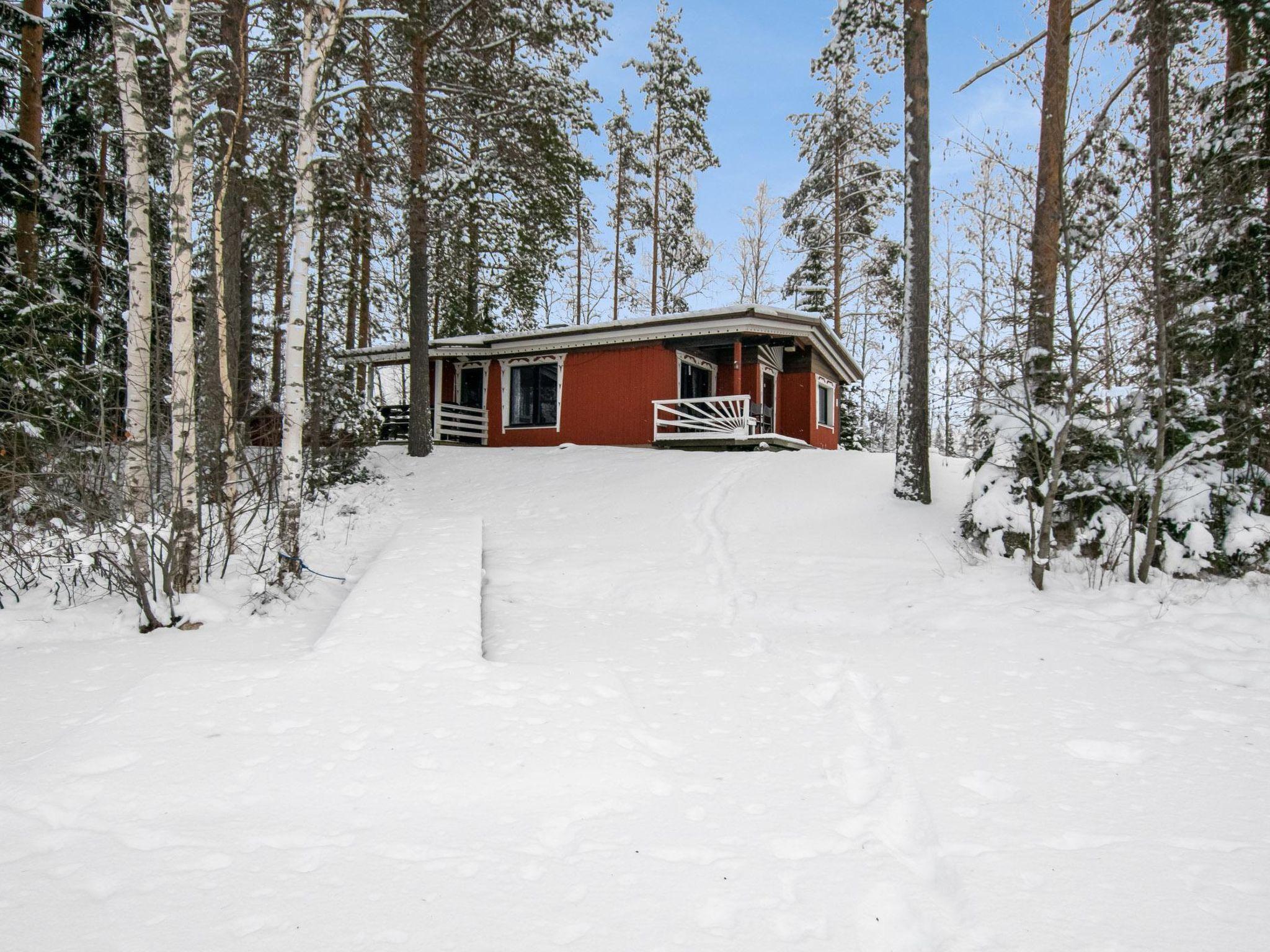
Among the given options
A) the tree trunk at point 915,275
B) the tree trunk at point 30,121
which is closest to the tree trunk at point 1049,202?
the tree trunk at point 915,275

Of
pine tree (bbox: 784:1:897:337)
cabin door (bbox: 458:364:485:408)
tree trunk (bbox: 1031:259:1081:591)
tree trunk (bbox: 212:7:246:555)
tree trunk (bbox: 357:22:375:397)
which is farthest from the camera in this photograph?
pine tree (bbox: 784:1:897:337)

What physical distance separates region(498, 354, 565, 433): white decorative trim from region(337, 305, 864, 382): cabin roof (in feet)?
1.00

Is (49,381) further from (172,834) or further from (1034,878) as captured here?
(1034,878)

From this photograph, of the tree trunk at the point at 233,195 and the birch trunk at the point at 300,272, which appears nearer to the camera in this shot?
the birch trunk at the point at 300,272

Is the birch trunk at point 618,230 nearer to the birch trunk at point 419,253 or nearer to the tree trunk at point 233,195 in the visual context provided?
the birch trunk at point 419,253

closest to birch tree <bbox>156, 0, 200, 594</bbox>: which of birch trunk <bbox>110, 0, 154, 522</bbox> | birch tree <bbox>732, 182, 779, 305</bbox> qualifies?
birch trunk <bbox>110, 0, 154, 522</bbox>

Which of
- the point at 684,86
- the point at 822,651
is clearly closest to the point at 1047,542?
the point at 822,651

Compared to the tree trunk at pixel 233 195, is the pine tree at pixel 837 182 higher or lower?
higher

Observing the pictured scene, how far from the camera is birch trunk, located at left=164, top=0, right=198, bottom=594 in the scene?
4.86 metres

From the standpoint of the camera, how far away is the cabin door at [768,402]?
52.6ft

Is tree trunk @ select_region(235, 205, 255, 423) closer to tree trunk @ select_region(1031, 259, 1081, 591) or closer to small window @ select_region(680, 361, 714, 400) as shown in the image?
tree trunk @ select_region(1031, 259, 1081, 591)

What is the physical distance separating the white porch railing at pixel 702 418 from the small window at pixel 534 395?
296 centimetres

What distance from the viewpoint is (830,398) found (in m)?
18.5

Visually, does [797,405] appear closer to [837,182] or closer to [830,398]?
[830,398]
